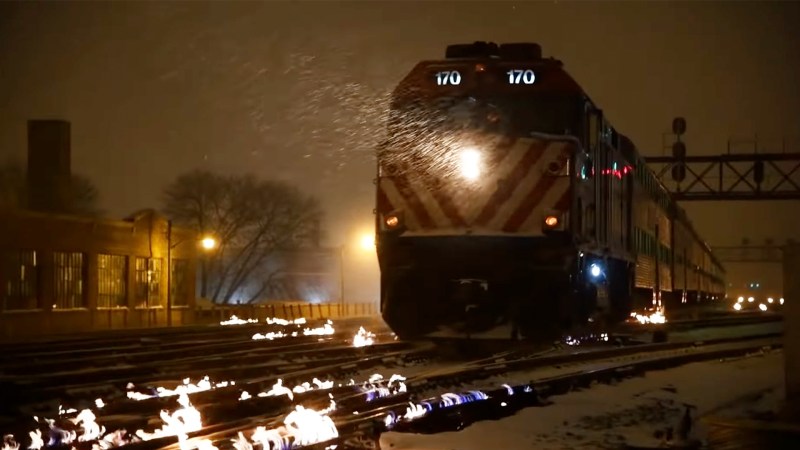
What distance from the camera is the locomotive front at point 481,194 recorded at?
14.1 metres

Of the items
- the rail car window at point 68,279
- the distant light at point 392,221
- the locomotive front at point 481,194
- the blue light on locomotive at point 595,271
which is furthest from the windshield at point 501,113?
the rail car window at point 68,279

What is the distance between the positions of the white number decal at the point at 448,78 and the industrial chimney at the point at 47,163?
38362 millimetres

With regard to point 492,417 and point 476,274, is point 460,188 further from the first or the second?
point 492,417

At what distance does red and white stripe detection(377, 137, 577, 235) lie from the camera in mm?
14039

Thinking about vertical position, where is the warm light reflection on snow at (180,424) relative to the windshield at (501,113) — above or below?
below

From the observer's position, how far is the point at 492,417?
10141mm

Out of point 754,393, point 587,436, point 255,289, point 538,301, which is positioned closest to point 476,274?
point 538,301

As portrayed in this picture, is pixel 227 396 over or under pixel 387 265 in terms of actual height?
under

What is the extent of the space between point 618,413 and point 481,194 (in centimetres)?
473

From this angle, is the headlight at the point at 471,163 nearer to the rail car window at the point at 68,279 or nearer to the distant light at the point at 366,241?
the distant light at the point at 366,241

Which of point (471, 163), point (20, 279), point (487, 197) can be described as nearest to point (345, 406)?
point (487, 197)

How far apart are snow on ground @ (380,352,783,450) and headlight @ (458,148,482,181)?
142 inches

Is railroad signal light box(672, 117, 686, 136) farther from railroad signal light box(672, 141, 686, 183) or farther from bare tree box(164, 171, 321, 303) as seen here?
bare tree box(164, 171, 321, 303)

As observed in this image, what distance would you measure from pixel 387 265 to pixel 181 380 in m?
3.48
